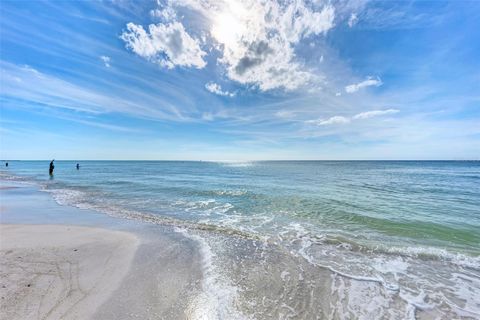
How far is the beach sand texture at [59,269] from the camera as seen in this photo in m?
3.89

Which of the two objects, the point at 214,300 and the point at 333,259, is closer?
the point at 214,300

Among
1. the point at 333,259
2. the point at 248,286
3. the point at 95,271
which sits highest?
the point at 95,271

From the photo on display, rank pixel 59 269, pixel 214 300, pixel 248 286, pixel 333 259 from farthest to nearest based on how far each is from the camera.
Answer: pixel 333 259, pixel 59 269, pixel 248 286, pixel 214 300

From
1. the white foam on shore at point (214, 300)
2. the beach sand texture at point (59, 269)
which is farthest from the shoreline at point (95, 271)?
the white foam on shore at point (214, 300)

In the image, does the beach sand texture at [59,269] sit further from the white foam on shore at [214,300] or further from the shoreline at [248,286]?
the white foam on shore at [214,300]

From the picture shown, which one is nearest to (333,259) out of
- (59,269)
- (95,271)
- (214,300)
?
(214,300)

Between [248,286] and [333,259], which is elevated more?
[248,286]

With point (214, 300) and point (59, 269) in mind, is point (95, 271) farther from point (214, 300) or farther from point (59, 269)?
point (214, 300)

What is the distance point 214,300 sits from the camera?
4.29 m

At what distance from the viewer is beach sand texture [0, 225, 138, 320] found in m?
3.89

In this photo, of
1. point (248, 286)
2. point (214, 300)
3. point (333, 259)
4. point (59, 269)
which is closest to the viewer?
point (214, 300)

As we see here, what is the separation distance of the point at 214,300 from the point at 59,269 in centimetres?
408

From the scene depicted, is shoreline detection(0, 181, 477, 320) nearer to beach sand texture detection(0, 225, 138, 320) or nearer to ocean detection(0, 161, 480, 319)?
ocean detection(0, 161, 480, 319)

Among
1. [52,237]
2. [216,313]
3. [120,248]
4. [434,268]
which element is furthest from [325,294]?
[52,237]
